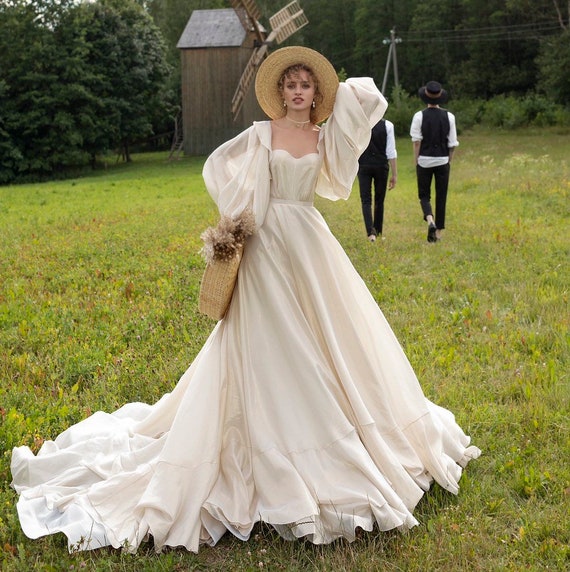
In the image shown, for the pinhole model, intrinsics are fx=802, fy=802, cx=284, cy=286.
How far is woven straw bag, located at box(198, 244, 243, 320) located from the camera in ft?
14.3

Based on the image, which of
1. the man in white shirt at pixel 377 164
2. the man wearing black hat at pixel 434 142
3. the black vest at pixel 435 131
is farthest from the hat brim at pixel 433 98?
the man in white shirt at pixel 377 164

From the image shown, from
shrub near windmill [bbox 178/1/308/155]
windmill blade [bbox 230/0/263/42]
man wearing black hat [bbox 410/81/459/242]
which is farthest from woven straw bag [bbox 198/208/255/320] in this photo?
shrub near windmill [bbox 178/1/308/155]

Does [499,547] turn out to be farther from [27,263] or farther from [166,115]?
[166,115]

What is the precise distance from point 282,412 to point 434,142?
8682 millimetres

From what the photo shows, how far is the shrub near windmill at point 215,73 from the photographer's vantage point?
3991cm

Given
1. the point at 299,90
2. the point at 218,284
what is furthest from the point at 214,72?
the point at 218,284

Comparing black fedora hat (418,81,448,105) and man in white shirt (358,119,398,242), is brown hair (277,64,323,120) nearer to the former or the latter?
man in white shirt (358,119,398,242)

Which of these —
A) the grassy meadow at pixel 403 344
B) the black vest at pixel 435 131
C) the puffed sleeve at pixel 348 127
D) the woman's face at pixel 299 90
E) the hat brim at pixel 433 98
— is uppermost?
the woman's face at pixel 299 90

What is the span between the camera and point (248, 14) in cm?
3647

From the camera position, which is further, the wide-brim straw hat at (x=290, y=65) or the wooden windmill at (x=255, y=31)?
the wooden windmill at (x=255, y=31)

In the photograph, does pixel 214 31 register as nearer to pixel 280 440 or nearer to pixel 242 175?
pixel 242 175

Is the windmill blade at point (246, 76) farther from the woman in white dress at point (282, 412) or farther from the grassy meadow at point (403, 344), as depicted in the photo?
the woman in white dress at point (282, 412)

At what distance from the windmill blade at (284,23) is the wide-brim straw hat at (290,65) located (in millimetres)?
30904

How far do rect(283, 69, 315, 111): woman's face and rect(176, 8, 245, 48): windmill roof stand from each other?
120 ft
